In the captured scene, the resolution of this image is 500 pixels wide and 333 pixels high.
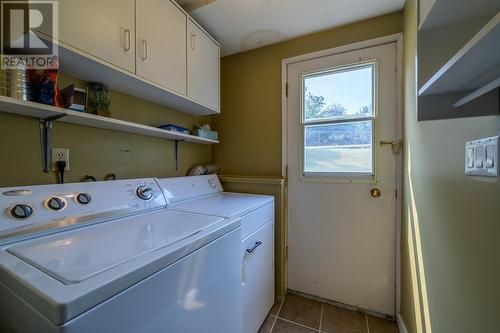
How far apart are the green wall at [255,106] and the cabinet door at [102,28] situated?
1126 millimetres

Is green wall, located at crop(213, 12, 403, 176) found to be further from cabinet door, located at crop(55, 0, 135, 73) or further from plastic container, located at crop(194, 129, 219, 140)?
cabinet door, located at crop(55, 0, 135, 73)

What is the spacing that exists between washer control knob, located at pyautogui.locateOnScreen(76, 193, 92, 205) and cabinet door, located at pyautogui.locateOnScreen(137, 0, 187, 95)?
2.36 feet

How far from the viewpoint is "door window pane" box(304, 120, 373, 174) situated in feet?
5.50

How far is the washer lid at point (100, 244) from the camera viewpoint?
56cm

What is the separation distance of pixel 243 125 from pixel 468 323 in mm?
1883

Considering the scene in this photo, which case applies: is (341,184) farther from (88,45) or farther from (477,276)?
(88,45)

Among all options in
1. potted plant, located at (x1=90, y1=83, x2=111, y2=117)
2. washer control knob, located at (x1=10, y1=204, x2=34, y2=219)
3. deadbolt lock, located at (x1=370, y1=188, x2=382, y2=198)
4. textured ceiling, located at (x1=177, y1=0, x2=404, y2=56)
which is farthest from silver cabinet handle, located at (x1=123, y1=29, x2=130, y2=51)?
deadbolt lock, located at (x1=370, y1=188, x2=382, y2=198)

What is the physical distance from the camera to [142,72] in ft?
3.95

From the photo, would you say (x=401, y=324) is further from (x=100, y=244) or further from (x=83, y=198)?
(x=83, y=198)

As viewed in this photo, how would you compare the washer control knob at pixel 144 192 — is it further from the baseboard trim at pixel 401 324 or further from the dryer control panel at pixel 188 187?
the baseboard trim at pixel 401 324

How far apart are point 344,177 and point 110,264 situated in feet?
5.47

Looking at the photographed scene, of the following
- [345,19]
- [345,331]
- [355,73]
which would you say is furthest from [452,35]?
[345,331]

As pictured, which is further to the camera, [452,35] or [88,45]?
[88,45]

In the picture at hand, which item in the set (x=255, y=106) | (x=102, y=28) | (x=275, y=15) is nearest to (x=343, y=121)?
(x=255, y=106)
